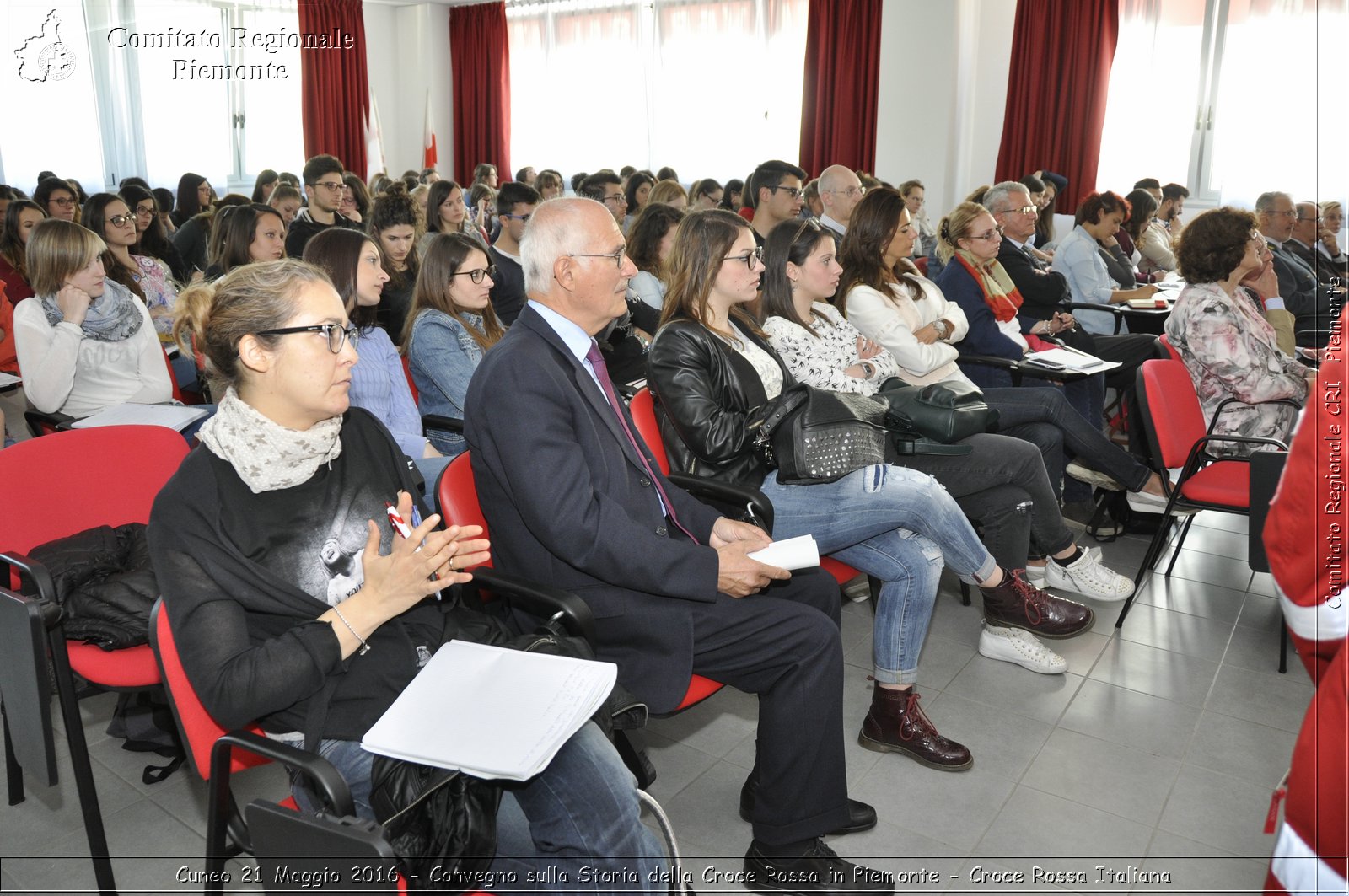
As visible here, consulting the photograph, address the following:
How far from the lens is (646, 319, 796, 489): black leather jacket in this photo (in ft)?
7.79

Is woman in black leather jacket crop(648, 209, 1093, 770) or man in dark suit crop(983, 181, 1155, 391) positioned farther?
man in dark suit crop(983, 181, 1155, 391)

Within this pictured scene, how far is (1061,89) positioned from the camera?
8.91 m

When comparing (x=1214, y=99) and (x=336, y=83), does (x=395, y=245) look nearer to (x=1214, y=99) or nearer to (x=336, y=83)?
(x=1214, y=99)

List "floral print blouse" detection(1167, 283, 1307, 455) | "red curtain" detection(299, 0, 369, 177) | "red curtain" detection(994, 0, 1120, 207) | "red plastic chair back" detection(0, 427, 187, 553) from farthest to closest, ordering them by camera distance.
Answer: "red curtain" detection(299, 0, 369, 177), "red curtain" detection(994, 0, 1120, 207), "floral print blouse" detection(1167, 283, 1307, 455), "red plastic chair back" detection(0, 427, 187, 553)

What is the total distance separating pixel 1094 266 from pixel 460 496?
449 cm

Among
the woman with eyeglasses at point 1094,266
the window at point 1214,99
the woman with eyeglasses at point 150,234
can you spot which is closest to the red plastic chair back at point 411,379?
the woman with eyeglasses at point 150,234

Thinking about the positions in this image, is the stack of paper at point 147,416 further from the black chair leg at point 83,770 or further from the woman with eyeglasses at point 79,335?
the black chair leg at point 83,770

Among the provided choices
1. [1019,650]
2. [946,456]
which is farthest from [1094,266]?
[1019,650]

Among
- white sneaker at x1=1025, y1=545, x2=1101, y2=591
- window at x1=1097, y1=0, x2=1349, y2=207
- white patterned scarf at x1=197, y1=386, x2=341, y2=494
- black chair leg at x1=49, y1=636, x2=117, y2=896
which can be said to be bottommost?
white sneaker at x1=1025, y1=545, x2=1101, y2=591

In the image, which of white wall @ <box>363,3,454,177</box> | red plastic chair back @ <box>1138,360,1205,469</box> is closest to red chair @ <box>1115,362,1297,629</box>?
red plastic chair back @ <box>1138,360,1205,469</box>

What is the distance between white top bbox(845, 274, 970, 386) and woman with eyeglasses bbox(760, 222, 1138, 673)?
0.44 m

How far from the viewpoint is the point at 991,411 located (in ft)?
9.42

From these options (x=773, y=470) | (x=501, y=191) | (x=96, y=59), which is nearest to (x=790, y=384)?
(x=773, y=470)

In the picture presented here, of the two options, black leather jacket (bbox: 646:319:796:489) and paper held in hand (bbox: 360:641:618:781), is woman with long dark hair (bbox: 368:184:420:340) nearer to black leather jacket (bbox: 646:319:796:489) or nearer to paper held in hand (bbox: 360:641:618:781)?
black leather jacket (bbox: 646:319:796:489)
